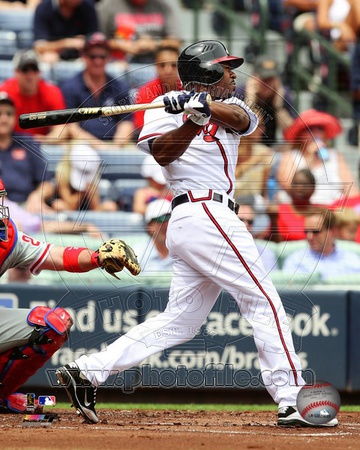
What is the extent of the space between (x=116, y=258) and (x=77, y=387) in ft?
2.34

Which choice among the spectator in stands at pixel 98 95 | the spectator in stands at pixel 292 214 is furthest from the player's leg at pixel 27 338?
the spectator in stands at pixel 292 214

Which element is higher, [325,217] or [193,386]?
[325,217]

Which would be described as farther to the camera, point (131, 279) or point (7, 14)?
point (7, 14)

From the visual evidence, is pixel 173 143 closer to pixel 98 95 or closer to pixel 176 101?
pixel 176 101

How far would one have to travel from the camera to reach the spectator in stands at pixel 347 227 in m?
7.75

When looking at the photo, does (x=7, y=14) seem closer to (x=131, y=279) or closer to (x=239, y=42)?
(x=239, y=42)

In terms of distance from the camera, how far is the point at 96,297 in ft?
22.1

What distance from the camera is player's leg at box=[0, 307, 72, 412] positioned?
496cm

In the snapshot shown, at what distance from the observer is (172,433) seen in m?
4.57

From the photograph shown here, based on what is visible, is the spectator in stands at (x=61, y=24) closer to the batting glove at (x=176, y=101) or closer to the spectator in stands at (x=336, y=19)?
the spectator in stands at (x=336, y=19)

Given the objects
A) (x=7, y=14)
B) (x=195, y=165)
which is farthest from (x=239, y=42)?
(x=195, y=165)

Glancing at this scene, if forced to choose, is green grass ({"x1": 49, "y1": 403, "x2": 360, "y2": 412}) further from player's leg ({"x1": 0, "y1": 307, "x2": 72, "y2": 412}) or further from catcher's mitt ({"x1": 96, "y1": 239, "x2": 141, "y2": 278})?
catcher's mitt ({"x1": 96, "y1": 239, "x2": 141, "y2": 278})

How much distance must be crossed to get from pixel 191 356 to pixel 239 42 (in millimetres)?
4189

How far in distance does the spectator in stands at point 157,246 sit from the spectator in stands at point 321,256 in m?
0.96
